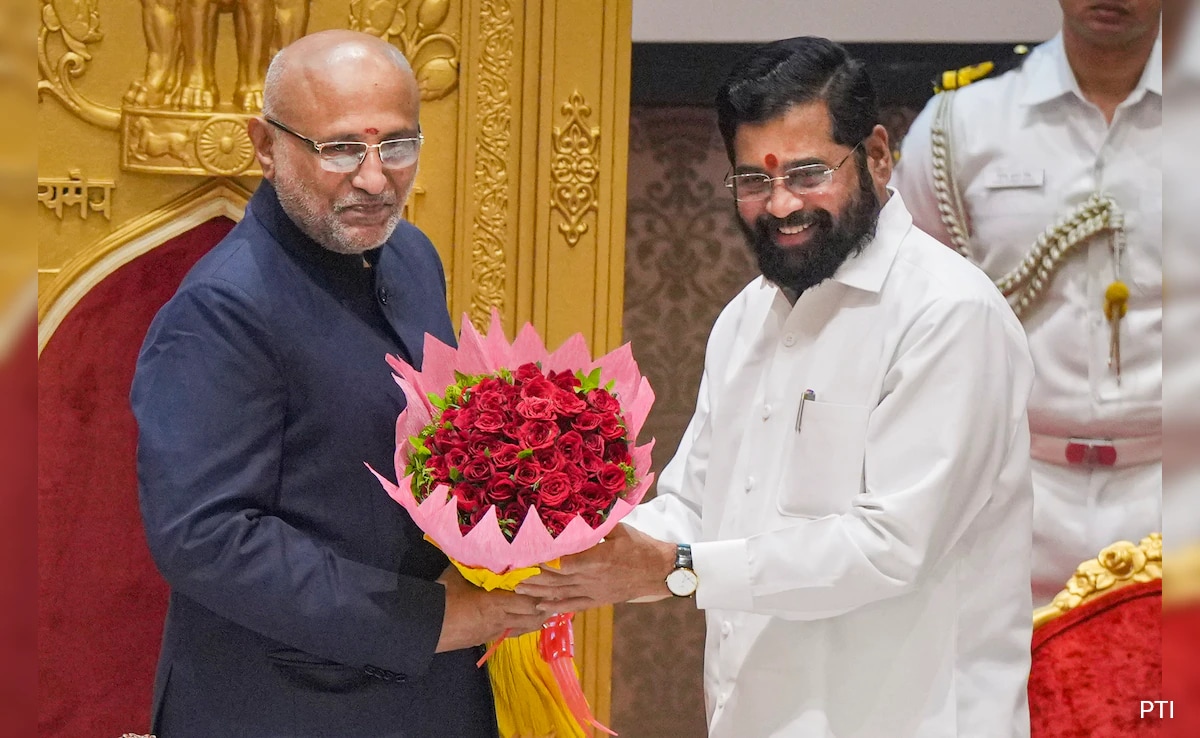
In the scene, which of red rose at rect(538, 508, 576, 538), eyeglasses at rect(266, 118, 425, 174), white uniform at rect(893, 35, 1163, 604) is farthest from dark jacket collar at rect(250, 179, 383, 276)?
white uniform at rect(893, 35, 1163, 604)

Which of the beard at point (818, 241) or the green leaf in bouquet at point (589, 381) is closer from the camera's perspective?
the green leaf in bouquet at point (589, 381)

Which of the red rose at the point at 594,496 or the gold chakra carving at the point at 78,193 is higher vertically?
the gold chakra carving at the point at 78,193

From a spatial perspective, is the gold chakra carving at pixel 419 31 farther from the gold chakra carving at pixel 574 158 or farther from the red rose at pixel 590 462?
the red rose at pixel 590 462

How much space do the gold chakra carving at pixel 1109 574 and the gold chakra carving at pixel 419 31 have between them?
1.87 meters

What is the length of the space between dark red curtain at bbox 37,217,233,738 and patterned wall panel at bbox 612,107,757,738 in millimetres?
1270

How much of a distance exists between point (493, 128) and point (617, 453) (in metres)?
1.53

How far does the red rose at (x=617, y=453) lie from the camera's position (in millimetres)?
1719

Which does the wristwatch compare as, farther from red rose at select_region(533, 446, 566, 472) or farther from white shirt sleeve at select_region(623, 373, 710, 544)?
red rose at select_region(533, 446, 566, 472)

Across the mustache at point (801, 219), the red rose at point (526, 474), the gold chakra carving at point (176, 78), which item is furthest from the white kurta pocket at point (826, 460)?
the gold chakra carving at point (176, 78)

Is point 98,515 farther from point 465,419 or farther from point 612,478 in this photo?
point 612,478

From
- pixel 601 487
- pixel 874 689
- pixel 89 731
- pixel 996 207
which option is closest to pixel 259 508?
pixel 601 487

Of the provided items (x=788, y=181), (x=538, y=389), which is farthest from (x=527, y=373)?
(x=788, y=181)

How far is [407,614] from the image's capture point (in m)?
1.76

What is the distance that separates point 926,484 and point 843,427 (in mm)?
165
